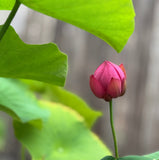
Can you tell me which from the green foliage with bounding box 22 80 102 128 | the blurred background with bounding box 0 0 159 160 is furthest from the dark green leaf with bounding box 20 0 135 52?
the blurred background with bounding box 0 0 159 160

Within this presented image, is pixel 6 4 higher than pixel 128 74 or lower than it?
higher

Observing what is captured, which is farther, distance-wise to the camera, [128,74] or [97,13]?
[128,74]

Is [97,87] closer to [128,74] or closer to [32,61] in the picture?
[32,61]

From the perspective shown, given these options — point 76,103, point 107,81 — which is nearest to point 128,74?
point 76,103

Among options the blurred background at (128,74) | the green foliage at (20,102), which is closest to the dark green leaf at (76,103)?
the green foliage at (20,102)

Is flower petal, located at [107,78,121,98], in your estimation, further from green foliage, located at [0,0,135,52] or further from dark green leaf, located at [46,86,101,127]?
dark green leaf, located at [46,86,101,127]

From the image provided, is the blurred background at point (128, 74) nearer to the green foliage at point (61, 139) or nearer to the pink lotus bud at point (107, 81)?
the green foliage at point (61, 139)

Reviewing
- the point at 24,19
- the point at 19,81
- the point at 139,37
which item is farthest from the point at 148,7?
the point at 19,81
